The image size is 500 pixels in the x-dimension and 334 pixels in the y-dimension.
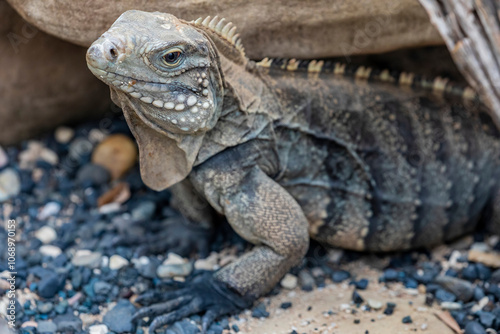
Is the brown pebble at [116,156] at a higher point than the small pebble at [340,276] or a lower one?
higher

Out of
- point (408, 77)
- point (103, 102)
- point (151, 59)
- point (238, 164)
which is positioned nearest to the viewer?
point (151, 59)

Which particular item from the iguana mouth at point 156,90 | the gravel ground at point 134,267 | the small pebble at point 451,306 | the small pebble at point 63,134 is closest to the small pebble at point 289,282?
the gravel ground at point 134,267

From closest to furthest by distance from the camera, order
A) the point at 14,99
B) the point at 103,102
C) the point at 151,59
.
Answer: the point at 151,59 < the point at 14,99 < the point at 103,102

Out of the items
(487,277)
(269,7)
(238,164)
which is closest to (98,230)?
(238,164)

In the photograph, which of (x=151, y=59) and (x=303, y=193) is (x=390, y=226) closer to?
(x=303, y=193)

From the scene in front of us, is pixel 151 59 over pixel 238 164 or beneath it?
over

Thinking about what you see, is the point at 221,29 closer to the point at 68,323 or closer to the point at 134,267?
the point at 134,267

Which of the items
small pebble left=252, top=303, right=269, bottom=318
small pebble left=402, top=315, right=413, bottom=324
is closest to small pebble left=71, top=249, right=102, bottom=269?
small pebble left=252, top=303, right=269, bottom=318

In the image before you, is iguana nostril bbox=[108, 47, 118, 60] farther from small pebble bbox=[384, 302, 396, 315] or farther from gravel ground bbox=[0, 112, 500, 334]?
small pebble bbox=[384, 302, 396, 315]

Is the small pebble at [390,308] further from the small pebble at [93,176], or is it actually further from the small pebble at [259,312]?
the small pebble at [93,176]
